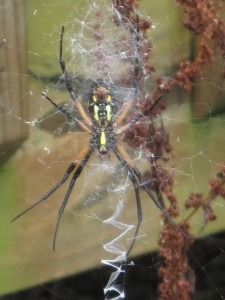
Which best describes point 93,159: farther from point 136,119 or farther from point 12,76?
point 12,76

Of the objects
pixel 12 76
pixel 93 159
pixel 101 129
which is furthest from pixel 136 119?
pixel 12 76

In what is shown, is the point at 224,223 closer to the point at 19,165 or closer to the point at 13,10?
the point at 19,165

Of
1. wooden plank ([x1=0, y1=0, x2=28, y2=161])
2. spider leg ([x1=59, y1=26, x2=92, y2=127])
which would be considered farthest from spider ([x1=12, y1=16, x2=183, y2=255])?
wooden plank ([x1=0, y1=0, x2=28, y2=161])

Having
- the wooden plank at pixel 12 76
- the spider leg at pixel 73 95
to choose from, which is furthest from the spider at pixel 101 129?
the wooden plank at pixel 12 76

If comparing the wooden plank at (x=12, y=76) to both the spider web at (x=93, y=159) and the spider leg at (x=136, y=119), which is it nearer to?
the spider web at (x=93, y=159)

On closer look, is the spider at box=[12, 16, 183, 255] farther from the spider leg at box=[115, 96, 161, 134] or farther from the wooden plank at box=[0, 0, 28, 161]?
the wooden plank at box=[0, 0, 28, 161]

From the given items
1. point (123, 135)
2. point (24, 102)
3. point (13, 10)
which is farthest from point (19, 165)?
point (13, 10)
